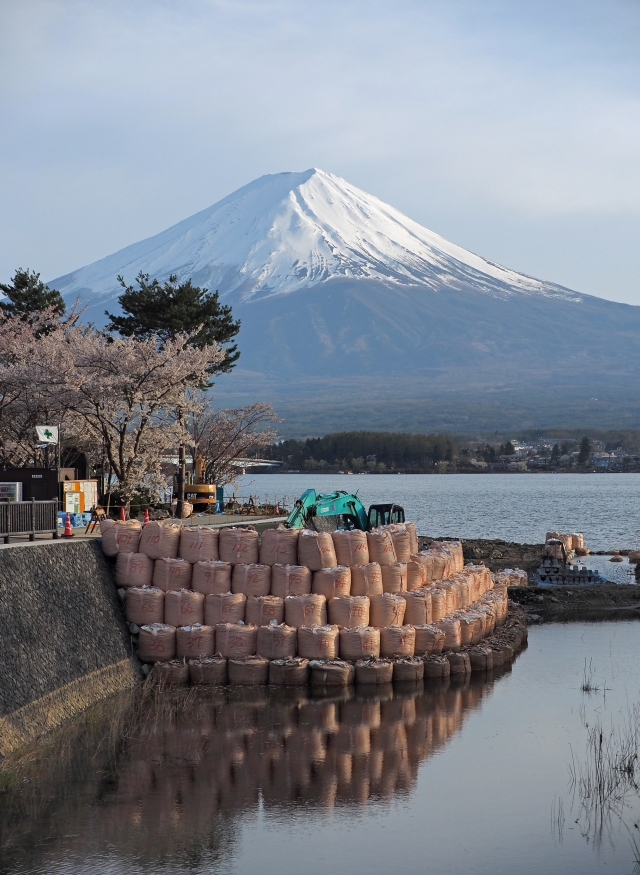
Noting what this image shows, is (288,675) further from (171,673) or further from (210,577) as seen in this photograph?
(210,577)

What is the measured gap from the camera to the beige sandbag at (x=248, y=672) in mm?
19203

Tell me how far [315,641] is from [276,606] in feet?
2.98

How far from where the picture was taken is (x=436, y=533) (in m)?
64.0

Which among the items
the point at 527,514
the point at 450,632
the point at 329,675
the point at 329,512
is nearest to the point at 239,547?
the point at 329,675

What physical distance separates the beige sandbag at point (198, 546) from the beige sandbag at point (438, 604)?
4.21 meters

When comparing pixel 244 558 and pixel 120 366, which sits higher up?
pixel 120 366

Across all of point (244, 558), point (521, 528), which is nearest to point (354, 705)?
point (244, 558)

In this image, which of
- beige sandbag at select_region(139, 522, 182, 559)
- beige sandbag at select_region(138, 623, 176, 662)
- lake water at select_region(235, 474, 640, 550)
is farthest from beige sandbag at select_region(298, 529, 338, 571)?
lake water at select_region(235, 474, 640, 550)

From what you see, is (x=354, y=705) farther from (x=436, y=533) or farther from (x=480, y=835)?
(x=436, y=533)

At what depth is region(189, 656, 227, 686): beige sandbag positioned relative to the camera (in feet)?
62.9

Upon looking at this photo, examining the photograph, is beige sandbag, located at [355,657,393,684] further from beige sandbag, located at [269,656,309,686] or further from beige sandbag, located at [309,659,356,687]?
beige sandbag, located at [269,656,309,686]

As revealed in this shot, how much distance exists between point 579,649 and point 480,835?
1256 cm

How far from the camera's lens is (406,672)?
19828mm

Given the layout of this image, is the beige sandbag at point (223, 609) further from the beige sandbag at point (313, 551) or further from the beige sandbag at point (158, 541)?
the beige sandbag at point (313, 551)
